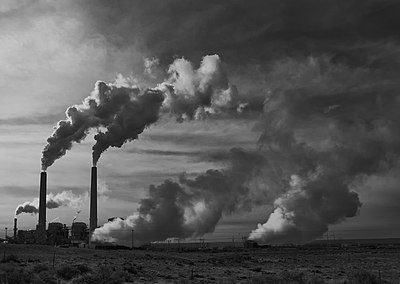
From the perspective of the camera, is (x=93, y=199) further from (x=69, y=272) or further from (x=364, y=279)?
(x=364, y=279)

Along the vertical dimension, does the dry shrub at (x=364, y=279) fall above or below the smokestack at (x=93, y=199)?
below

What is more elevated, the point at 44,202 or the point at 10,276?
the point at 44,202

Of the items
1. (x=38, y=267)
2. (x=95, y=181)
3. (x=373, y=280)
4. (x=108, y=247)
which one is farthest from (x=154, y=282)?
(x=108, y=247)

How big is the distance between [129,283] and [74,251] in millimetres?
57256

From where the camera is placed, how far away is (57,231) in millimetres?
155000

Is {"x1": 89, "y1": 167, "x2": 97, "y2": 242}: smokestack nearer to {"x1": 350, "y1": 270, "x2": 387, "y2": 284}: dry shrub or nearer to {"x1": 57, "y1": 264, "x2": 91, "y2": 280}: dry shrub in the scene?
{"x1": 57, "y1": 264, "x2": 91, "y2": 280}: dry shrub

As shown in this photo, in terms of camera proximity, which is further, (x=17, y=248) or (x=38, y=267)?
(x=17, y=248)

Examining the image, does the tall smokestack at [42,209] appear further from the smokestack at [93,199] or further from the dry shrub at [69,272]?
the dry shrub at [69,272]

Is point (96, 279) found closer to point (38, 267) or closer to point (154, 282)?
point (154, 282)

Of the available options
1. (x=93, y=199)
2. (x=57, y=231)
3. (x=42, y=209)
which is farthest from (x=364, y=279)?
(x=57, y=231)

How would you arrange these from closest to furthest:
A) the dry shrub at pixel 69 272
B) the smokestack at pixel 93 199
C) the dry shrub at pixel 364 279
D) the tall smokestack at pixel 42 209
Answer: the dry shrub at pixel 364 279, the dry shrub at pixel 69 272, the smokestack at pixel 93 199, the tall smokestack at pixel 42 209

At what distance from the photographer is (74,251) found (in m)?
101

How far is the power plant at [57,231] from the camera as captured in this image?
11925 cm

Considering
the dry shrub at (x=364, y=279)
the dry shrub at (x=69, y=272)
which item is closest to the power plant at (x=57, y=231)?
the dry shrub at (x=69, y=272)
